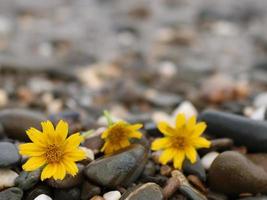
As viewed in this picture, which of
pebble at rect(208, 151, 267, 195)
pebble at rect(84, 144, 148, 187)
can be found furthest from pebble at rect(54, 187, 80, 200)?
pebble at rect(208, 151, 267, 195)

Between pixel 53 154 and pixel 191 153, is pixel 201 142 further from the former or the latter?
pixel 53 154

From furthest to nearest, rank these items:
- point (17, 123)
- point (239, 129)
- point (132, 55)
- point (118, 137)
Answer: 1. point (132, 55)
2. point (17, 123)
3. point (239, 129)
4. point (118, 137)

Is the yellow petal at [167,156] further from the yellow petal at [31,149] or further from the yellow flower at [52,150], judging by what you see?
the yellow petal at [31,149]

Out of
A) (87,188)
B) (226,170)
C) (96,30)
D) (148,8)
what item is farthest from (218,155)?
(148,8)

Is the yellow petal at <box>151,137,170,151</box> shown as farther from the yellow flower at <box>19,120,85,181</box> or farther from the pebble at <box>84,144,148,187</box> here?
the yellow flower at <box>19,120,85,181</box>

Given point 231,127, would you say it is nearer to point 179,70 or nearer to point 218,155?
point 218,155

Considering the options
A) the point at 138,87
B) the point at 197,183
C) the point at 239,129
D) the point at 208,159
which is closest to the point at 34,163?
the point at 197,183
